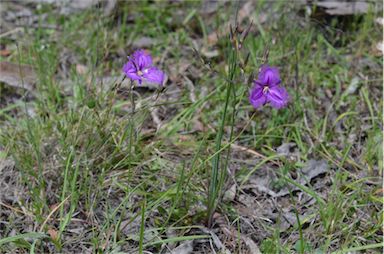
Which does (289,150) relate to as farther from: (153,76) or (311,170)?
(153,76)

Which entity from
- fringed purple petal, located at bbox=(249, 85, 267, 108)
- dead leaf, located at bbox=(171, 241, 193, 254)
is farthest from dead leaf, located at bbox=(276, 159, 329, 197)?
fringed purple petal, located at bbox=(249, 85, 267, 108)

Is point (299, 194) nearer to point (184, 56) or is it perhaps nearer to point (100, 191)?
point (100, 191)

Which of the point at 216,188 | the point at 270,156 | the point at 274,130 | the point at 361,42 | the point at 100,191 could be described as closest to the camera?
the point at 216,188

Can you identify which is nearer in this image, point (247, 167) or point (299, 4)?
point (247, 167)

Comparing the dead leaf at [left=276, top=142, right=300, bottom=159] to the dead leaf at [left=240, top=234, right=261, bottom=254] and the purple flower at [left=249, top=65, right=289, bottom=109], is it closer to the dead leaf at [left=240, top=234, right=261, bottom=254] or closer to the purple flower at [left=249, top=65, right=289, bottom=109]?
the dead leaf at [left=240, top=234, right=261, bottom=254]

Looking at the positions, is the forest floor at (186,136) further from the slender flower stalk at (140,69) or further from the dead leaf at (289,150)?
the slender flower stalk at (140,69)

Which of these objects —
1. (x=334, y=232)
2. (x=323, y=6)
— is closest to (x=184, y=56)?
(x=323, y=6)
